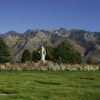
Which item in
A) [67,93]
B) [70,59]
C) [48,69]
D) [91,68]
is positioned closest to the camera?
[67,93]

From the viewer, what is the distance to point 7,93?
20.3 metres

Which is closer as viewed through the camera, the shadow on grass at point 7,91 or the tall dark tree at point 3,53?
the shadow on grass at point 7,91

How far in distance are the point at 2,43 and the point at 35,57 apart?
13.5 metres

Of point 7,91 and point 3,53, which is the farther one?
point 3,53

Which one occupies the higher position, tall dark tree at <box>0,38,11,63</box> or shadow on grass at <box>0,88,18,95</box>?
tall dark tree at <box>0,38,11,63</box>

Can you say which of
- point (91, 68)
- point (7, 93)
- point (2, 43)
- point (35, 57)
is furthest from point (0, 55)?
point (7, 93)

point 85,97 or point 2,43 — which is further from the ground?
point 2,43

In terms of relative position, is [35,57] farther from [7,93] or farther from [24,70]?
[7,93]

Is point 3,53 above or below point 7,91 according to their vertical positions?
above

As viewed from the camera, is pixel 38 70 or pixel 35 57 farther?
pixel 35 57

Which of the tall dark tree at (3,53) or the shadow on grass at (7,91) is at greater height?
the tall dark tree at (3,53)

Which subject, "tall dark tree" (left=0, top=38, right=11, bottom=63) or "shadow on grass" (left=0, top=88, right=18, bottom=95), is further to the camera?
"tall dark tree" (left=0, top=38, right=11, bottom=63)

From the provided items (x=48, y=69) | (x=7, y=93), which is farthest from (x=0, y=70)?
(x=7, y=93)

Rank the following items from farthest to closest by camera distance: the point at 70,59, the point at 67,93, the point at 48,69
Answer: the point at 70,59 < the point at 48,69 < the point at 67,93
